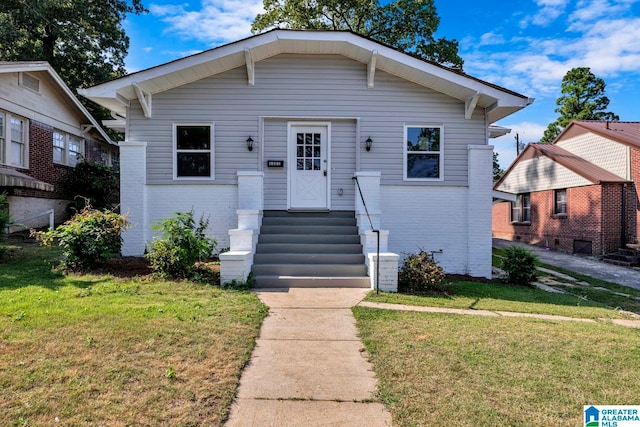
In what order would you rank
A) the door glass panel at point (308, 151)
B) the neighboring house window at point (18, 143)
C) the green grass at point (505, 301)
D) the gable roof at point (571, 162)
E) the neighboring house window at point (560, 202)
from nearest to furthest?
1. the green grass at point (505, 301)
2. the door glass panel at point (308, 151)
3. the neighboring house window at point (18, 143)
4. the gable roof at point (571, 162)
5. the neighboring house window at point (560, 202)

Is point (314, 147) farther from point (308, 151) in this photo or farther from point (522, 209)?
point (522, 209)

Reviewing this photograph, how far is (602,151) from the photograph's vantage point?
16.1 metres

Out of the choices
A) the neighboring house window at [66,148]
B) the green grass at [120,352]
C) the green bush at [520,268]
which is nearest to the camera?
the green grass at [120,352]

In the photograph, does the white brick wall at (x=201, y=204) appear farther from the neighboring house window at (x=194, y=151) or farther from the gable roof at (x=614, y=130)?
the gable roof at (x=614, y=130)

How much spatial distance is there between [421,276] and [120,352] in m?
4.87

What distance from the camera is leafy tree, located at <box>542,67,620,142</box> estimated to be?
26484 mm

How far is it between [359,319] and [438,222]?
16.4 feet

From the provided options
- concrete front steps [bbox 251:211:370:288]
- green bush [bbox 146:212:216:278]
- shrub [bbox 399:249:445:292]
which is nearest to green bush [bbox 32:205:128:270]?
green bush [bbox 146:212:216:278]

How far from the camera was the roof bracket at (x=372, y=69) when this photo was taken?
856 cm

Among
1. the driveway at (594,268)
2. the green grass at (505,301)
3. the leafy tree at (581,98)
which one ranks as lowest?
the driveway at (594,268)

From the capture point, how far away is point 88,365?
321 cm

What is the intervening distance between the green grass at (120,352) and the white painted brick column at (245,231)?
598mm

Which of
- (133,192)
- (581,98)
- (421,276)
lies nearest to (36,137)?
(133,192)

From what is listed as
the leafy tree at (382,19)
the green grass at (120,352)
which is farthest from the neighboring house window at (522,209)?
the green grass at (120,352)
